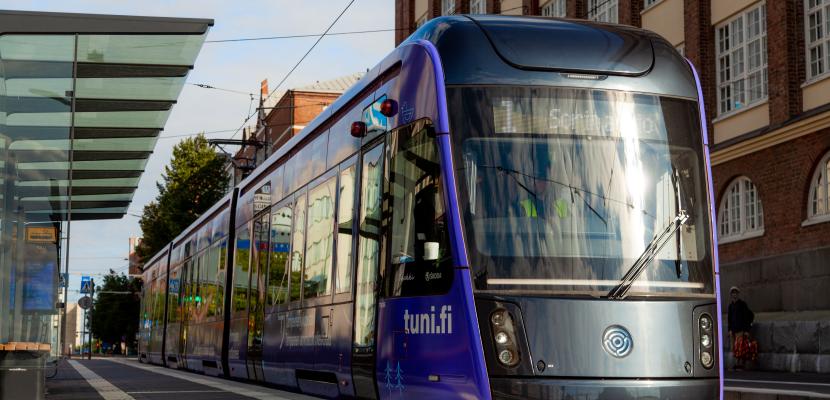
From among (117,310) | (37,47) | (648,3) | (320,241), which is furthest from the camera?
(117,310)

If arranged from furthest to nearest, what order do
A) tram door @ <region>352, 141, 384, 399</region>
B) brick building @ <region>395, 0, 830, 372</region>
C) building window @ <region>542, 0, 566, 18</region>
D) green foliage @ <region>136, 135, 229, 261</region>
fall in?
green foliage @ <region>136, 135, 229, 261</region> → building window @ <region>542, 0, 566, 18</region> → brick building @ <region>395, 0, 830, 372</region> → tram door @ <region>352, 141, 384, 399</region>

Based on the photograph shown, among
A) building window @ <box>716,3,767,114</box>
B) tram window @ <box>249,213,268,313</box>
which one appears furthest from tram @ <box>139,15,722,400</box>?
building window @ <box>716,3,767,114</box>

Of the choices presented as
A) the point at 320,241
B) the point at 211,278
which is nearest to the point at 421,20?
the point at 211,278

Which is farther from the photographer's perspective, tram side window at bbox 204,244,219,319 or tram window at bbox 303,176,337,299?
tram side window at bbox 204,244,219,319

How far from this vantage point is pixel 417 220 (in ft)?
29.6

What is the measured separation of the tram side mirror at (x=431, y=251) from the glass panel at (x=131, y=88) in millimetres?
3938

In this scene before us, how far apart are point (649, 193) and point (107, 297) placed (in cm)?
9213

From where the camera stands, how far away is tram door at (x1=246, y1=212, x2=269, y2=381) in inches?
616

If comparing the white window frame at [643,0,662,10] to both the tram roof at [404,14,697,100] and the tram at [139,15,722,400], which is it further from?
the tram roof at [404,14,697,100]

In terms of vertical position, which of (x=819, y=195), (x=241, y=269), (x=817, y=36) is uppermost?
(x=817, y=36)

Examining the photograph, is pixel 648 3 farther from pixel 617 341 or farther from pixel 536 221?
pixel 617 341

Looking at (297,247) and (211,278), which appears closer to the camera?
(297,247)

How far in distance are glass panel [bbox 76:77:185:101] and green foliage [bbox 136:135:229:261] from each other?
57340 millimetres

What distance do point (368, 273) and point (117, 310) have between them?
83588 mm
